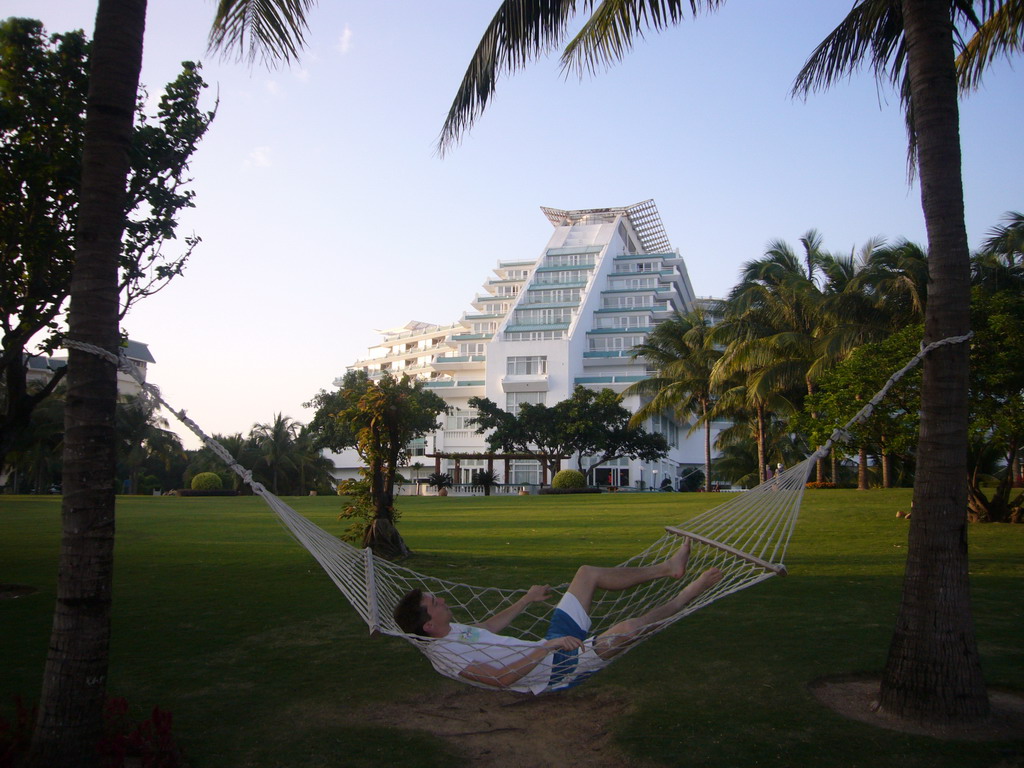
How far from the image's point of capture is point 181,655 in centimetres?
438

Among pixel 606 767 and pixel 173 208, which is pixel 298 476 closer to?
pixel 173 208

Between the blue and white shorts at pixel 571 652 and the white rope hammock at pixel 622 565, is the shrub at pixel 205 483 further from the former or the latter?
the blue and white shorts at pixel 571 652

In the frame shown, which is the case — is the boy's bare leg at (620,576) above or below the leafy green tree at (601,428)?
below

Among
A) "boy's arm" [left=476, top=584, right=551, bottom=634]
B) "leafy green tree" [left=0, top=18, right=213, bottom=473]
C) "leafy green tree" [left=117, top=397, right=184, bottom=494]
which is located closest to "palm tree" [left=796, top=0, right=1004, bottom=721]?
"boy's arm" [left=476, top=584, right=551, bottom=634]

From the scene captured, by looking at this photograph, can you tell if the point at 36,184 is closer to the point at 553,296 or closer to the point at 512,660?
the point at 512,660

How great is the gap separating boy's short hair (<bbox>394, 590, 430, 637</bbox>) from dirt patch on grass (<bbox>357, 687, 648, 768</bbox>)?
0.39m

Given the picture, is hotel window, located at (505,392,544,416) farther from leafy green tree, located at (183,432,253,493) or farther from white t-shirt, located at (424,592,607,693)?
white t-shirt, located at (424,592,607,693)

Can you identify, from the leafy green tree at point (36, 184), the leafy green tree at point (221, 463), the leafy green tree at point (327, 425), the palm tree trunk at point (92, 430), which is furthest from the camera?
the leafy green tree at point (327, 425)

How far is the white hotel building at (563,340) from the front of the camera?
136ft

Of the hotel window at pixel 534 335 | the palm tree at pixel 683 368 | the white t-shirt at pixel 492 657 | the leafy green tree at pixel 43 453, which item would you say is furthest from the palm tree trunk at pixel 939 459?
the hotel window at pixel 534 335

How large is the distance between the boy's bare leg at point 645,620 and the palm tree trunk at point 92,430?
1.79m

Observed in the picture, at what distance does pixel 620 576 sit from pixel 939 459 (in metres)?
1.46

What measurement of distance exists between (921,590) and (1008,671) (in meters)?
1.03

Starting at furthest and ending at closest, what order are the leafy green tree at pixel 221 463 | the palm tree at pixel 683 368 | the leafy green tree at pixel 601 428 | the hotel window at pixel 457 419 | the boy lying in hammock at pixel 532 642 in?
the hotel window at pixel 457 419
the leafy green tree at pixel 221 463
the leafy green tree at pixel 601 428
the palm tree at pixel 683 368
the boy lying in hammock at pixel 532 642
